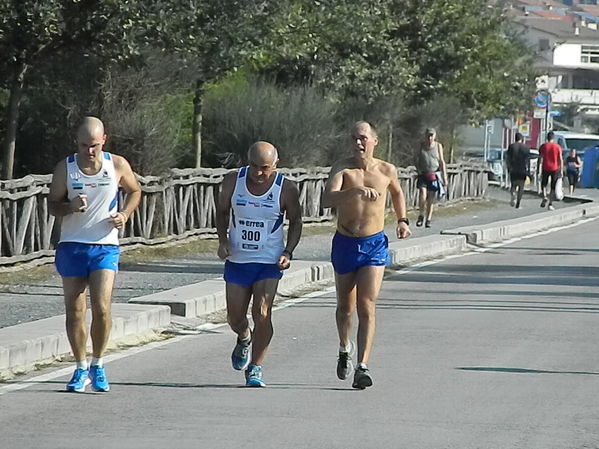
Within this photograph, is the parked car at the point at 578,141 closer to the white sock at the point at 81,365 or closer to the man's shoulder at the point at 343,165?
the man's shoulder at the point at 343,165

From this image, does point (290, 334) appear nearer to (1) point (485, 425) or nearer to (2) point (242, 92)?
(1) point (485, 425)

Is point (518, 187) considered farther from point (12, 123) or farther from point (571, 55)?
point (571, 55)

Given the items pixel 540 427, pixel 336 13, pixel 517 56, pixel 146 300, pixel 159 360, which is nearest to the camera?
pixel 540 427

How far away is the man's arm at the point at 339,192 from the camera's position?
10.1 metres

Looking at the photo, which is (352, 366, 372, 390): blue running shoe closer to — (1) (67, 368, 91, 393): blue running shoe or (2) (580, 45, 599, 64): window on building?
(1) (67, 368, 91, 393): blue running shoe

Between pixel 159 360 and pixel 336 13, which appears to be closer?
pixel 159 360

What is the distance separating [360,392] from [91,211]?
2.17 meters

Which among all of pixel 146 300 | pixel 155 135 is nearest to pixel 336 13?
pixel 155 135

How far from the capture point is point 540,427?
8711mm

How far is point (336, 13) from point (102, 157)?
17.9 metres

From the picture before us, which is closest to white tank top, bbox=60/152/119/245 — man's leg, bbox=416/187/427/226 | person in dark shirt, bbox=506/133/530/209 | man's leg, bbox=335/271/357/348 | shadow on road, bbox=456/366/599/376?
man's leg, bbox=335/271/357/348

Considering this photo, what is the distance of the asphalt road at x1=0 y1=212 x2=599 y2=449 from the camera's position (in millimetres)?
8344

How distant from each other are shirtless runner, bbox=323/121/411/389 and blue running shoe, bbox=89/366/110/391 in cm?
162

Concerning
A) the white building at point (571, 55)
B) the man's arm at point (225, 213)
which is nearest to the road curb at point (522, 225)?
the man's arm at point (225, 213)
